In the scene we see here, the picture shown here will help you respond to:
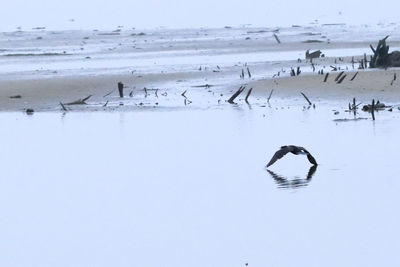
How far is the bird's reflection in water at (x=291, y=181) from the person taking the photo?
11797 mm

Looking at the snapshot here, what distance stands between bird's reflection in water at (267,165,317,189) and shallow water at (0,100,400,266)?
5 centimetres

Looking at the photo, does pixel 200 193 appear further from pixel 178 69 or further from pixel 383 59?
pixel 178 69

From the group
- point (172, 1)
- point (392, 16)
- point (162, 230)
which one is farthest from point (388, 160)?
point (172, 1)

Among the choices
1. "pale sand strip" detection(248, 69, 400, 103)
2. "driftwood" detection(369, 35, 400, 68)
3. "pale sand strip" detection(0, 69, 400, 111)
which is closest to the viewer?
"pale sand strip" detection(248, 69, 400, 103)

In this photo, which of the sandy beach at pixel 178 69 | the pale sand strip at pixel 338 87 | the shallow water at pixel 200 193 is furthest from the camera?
the sandy beach at pixel 178 69

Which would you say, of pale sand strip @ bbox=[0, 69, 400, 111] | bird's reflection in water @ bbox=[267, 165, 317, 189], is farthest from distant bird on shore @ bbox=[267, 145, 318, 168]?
pale sand strip @ bbox=[0, 69, 400, 111]

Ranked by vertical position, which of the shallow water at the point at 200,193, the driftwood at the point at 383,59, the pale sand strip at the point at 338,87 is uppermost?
the driftwood at the point at 383,59

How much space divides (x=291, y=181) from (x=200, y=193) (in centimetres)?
105

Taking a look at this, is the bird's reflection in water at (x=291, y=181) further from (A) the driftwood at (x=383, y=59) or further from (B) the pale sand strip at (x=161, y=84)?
(A) the driftwood at (x=383, y=59)

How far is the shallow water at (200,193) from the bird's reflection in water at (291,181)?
0.15 feet

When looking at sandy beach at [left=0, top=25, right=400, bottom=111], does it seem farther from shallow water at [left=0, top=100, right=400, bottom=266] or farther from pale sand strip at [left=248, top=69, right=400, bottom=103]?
shallow water at [left=0, top=100, right=400, bottom=266]

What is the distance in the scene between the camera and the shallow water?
9.22 m

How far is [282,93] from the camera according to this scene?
20.0 meters

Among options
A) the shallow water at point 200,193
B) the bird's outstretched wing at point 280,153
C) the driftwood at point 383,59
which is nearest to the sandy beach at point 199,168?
the shallow water at point 200,193
